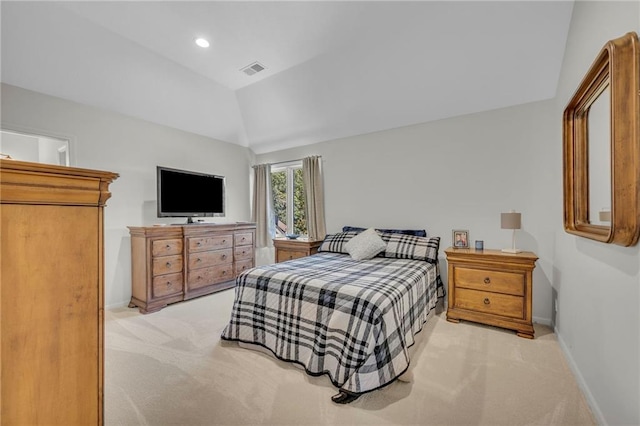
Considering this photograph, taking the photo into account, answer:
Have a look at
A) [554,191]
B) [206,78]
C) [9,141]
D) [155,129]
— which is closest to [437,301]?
[554,191]

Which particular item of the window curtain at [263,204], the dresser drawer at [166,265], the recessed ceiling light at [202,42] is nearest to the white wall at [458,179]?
the window curtain at [263,204]

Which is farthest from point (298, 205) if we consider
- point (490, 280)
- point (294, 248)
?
point (490, 280)

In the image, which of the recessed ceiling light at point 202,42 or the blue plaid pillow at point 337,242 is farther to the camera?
the blue plaid pillow at point 337,242

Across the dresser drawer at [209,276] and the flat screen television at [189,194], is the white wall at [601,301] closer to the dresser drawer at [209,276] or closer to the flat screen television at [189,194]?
the dresser drawer at [209,276]

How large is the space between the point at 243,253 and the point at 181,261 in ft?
3.25

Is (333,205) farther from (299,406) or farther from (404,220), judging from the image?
(299,406)

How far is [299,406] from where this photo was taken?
169 centimetres

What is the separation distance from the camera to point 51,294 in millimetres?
789

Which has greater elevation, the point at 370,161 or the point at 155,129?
the point at 155,129

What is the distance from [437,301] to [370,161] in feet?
6.82

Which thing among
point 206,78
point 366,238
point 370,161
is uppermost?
point 206,78

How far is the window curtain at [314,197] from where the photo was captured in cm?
452

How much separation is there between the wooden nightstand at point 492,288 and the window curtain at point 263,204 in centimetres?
322

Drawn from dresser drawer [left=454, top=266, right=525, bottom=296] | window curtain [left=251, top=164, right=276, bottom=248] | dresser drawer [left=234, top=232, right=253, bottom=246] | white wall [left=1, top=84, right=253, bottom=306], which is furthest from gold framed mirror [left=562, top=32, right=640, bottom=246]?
white wall [left=1, top=84, right=253, bottom=306]
